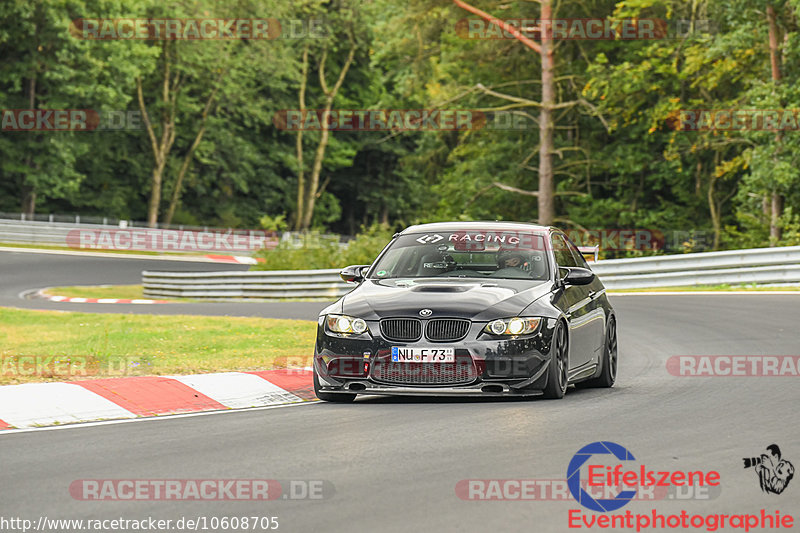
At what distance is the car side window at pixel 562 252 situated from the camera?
11901mm

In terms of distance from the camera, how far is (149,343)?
1617 cm

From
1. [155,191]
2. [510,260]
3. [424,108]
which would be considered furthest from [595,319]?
[155,191]

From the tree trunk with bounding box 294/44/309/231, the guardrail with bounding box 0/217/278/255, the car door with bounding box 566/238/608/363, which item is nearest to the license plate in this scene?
the car door with bounding box 566/238/608/363

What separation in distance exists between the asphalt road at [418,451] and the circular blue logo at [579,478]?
0.08m

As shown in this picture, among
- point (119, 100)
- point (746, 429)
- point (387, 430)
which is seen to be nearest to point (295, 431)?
point (387, 430)

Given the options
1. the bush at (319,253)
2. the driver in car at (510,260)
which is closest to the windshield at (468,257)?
the driver in car at (510,260)

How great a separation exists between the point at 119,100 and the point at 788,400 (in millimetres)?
52025

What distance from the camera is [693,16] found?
122 ft

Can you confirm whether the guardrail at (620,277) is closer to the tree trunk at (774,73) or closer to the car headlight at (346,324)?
the tree trunk at (774,73)

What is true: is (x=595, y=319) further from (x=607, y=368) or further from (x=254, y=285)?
(x=254, y=285)

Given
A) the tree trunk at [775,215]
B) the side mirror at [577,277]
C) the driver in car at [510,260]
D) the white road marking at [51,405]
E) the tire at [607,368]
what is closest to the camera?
the white road marking at [51,405]

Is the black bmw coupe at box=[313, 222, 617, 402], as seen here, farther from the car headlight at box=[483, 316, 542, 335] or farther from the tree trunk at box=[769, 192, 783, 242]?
the tree trunk at box=[769, 192, 783, 242]

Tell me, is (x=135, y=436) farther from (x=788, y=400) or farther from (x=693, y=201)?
(x=693, y=201)

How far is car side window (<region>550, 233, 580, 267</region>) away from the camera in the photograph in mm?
11901
